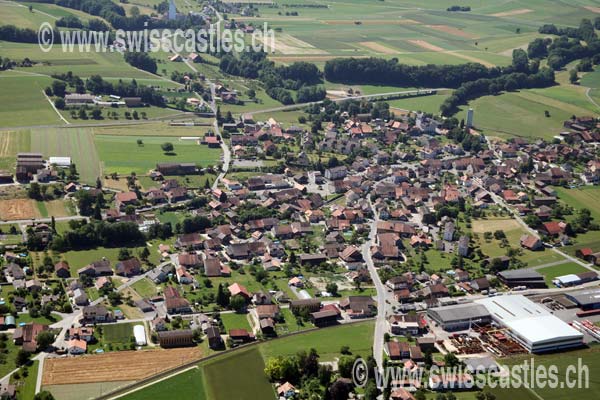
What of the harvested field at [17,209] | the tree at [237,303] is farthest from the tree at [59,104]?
the tree at [237,303]

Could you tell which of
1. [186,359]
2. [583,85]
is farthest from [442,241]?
[583,85]

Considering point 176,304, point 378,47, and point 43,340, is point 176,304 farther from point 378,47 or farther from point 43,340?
point 378,47

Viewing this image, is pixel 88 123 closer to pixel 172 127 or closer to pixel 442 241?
pixel 172 127

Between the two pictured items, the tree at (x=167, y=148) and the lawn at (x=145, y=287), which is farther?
the tree at (x=167, y=148)

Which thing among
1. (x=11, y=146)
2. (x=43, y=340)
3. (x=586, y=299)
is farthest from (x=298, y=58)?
(x=43, y=340)

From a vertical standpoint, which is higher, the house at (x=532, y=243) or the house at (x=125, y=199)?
the house at (x=125, y=199)

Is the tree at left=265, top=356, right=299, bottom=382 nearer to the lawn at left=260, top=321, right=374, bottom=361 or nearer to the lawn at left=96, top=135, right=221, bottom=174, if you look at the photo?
the lawn at left=260, top=321, right=374, bottom=361

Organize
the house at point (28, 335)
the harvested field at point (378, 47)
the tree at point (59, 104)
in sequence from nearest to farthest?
1. the house at point (28, 335)
2. the tree at point (59, 104)
3. the harvested field at point (378, 47)

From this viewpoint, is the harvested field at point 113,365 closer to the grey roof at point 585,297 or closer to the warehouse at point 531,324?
the warehouse at point 531,324
